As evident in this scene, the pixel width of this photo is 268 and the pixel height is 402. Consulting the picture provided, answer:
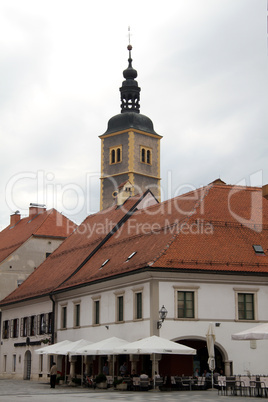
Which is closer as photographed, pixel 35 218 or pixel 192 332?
pixel 192 332

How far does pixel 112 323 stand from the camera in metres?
40.8

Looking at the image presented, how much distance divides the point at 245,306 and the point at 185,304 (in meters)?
3.33

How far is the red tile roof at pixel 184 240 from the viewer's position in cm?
3788

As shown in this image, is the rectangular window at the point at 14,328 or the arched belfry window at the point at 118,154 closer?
the rectangular window at the point at 14,328

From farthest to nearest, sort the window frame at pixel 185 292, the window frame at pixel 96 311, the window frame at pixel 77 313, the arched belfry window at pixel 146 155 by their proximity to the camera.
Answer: the arched belfry window at pixel 146 155 → the window frame at pixel 77 313 → the window frame at pixel 96 311 → the window frame at pixel 185 292

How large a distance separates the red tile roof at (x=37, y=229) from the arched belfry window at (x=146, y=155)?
29.8m

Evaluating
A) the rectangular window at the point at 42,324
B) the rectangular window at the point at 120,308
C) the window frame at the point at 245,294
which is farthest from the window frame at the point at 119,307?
the rectangular window at the point at 42,324

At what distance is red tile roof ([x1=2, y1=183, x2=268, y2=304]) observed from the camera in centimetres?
3788

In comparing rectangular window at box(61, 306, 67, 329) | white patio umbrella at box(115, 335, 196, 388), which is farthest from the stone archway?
white patio umbrella at box(115, 335, 196, 388)

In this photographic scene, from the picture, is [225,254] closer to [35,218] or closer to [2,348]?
[2,348]

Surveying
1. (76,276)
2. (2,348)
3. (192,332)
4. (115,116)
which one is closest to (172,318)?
(192,332)

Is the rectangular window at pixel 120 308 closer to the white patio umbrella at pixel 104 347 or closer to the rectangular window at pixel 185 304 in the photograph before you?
the white patio umbrella at pixel 104 347

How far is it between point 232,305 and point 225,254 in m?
2.75

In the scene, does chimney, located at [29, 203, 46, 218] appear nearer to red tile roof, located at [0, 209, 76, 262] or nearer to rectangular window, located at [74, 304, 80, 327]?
red tile roof, located at [0, 209, 76, 262]
